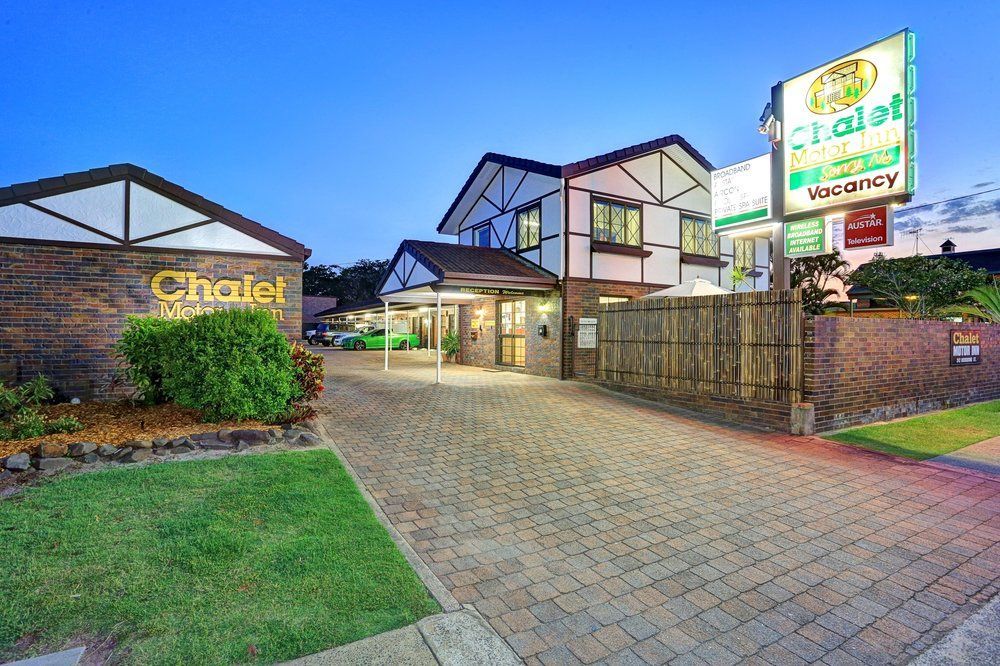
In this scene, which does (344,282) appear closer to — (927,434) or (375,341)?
(375,341)

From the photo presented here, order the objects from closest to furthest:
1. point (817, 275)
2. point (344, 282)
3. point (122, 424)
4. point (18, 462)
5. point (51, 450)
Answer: point (18, 462) < point (51, 450) < point (122, 424) < point (817, 275) < point (344, 282)

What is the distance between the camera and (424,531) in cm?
371

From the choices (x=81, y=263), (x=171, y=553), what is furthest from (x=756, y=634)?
(x=81, y=263)

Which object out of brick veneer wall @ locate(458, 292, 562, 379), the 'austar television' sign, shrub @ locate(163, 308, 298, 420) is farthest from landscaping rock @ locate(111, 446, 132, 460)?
brick veneer wall @ locate(458, 292, 562, 379)

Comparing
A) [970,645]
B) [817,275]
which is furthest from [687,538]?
[817,275]

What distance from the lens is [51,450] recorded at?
4.63 metres

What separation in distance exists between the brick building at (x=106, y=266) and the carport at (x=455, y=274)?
13.8 feet

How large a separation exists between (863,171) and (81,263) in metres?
12.3

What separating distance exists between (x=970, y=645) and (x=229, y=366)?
684 cm

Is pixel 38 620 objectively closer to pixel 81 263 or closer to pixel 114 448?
pixel 114 448

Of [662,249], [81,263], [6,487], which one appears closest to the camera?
[6,487]

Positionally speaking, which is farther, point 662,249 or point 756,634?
point 662,249

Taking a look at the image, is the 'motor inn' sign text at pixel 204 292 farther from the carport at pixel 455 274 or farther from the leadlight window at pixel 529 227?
the leadlight window at pixel 529 227

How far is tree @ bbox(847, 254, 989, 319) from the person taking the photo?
1712cm
